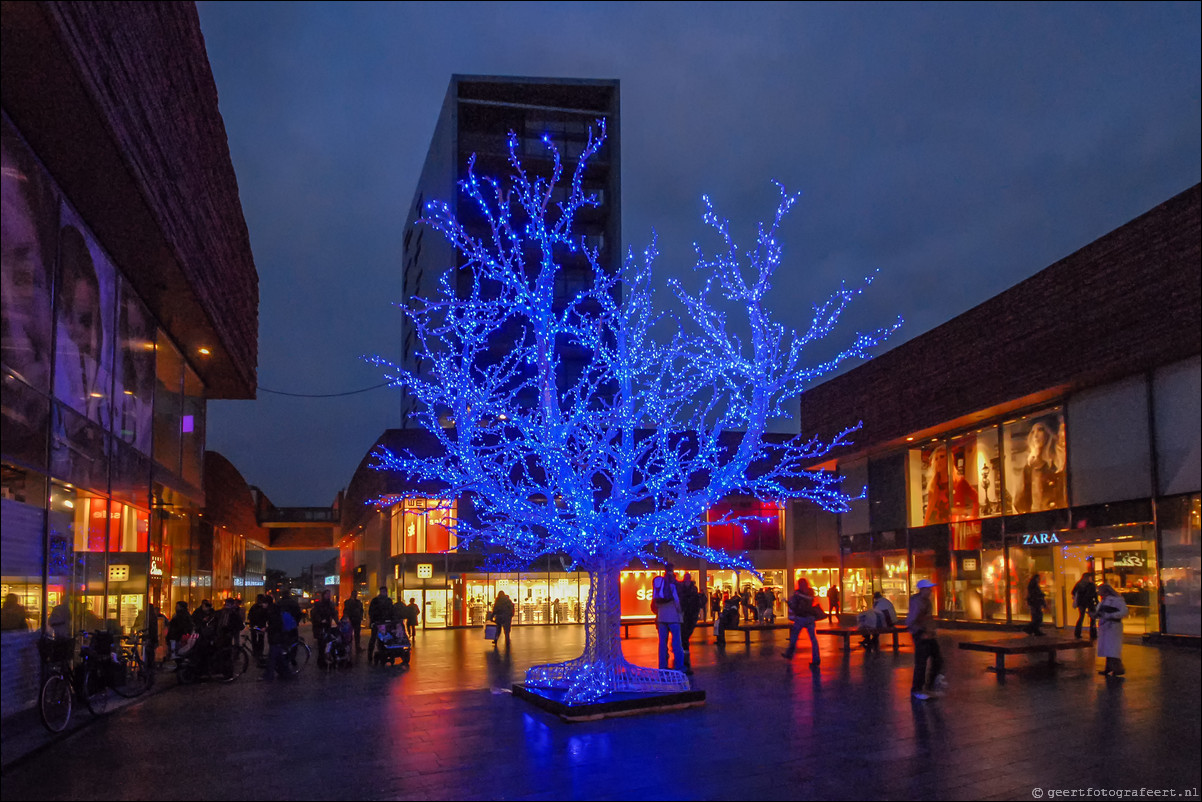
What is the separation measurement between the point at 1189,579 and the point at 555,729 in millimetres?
15274

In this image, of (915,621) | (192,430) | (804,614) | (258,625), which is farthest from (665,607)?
(192,430)

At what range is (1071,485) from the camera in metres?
22.7

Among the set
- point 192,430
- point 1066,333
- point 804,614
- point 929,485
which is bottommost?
point 804,614

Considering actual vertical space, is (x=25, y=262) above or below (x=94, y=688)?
above

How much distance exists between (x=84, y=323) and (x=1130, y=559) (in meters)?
20.6

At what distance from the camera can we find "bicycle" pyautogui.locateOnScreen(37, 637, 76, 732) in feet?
33.4

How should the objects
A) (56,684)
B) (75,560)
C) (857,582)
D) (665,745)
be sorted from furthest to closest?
(857,582) → (75,560) → (56,684) → (665,745)

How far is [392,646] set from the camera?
19.0 m

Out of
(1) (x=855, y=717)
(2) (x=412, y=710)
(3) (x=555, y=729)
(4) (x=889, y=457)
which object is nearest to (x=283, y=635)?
(2) (x=412, y=710)

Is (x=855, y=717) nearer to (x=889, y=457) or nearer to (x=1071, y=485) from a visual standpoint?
(x=1071, y=485)

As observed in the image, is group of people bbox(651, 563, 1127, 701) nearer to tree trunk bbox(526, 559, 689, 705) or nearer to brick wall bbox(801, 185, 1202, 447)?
tree trunk bbox(526, 559, 689, 705)

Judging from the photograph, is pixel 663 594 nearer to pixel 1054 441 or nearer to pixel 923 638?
pixel 923 638

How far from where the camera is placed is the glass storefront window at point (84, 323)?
39.6 feet

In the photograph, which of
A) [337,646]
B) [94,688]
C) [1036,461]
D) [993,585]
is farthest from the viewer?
[993,585]
